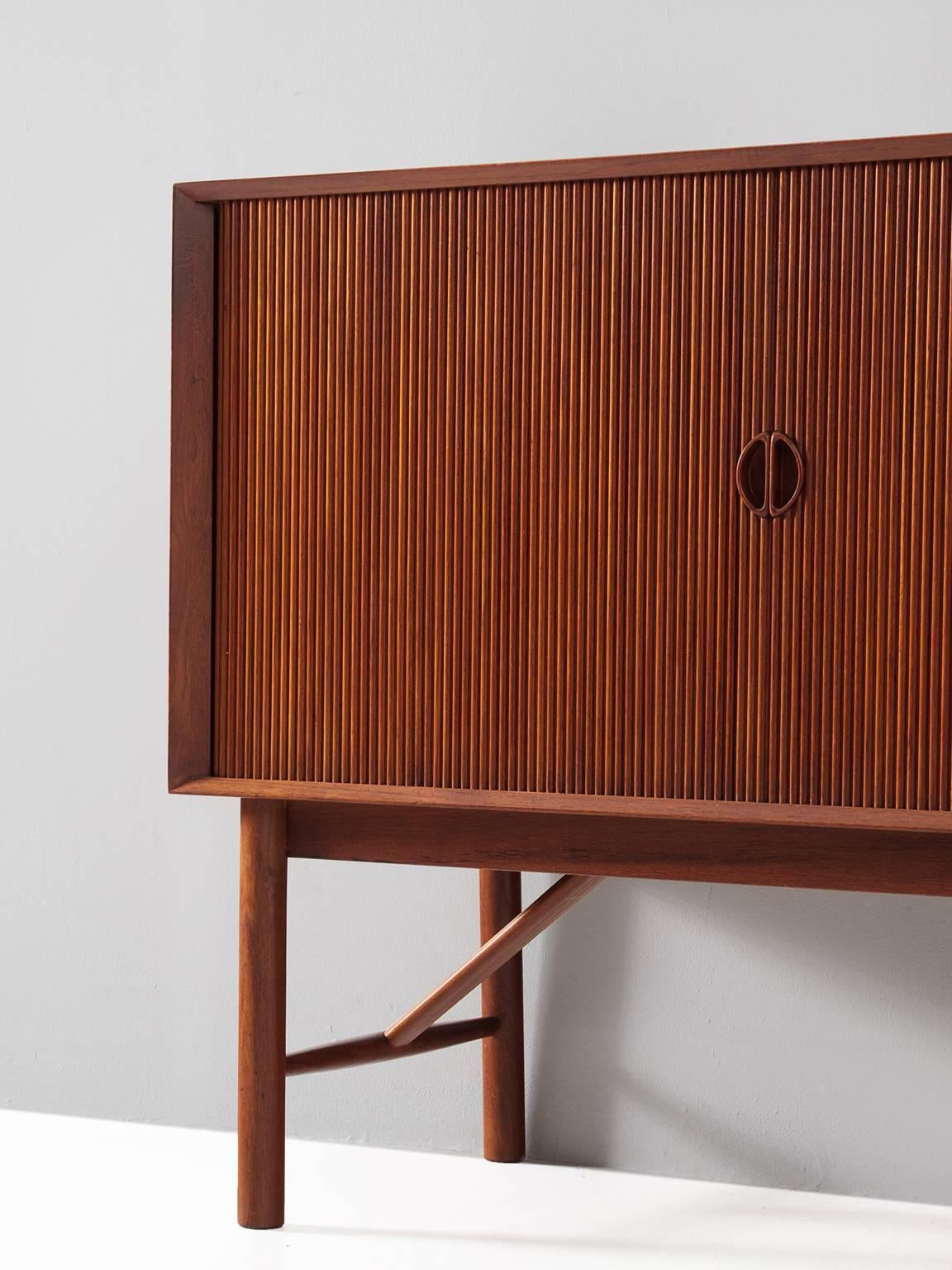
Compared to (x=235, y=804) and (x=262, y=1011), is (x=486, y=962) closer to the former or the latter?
(x=262, y=1011)

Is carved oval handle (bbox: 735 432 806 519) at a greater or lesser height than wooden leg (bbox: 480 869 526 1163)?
greater

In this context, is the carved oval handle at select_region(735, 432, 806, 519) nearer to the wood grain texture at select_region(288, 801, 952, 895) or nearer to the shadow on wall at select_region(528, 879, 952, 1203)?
the wood grain texture at select_region(288, 801, 952, 895)

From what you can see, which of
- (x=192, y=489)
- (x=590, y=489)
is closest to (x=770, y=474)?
(x=590, y=489)

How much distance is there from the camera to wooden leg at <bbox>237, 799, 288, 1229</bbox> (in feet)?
5.59

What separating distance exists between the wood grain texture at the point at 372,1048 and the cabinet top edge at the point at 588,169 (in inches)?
35.7

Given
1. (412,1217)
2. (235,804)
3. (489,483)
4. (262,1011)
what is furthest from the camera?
(235,804)

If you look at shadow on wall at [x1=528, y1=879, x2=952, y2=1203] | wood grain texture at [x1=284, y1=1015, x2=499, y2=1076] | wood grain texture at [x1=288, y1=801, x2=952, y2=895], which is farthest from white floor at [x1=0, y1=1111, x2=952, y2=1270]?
wood grain texture at [x1=288, y1=801, x2=952, y2=895]

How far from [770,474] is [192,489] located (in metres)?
0.60

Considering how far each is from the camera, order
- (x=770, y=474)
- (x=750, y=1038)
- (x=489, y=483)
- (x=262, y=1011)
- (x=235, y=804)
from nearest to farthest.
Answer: (x=770, y=474) → (x=489, y=483) → (x=262, y=1011) → (x=750, y=1038) → (x=235, y=804)

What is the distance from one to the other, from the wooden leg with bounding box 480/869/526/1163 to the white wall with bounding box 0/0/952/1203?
0.20ft

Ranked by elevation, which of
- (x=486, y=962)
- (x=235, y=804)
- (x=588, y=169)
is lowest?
(x=486, y=962)

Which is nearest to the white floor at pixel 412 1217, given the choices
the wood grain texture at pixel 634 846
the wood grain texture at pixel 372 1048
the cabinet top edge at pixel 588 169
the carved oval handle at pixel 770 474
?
the wood grain texture at pixel 372 1048

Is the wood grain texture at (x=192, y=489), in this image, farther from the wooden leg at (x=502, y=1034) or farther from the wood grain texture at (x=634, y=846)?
the wooden leg at (x=502, y=1034)

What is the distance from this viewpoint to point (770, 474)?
57.6 inches
